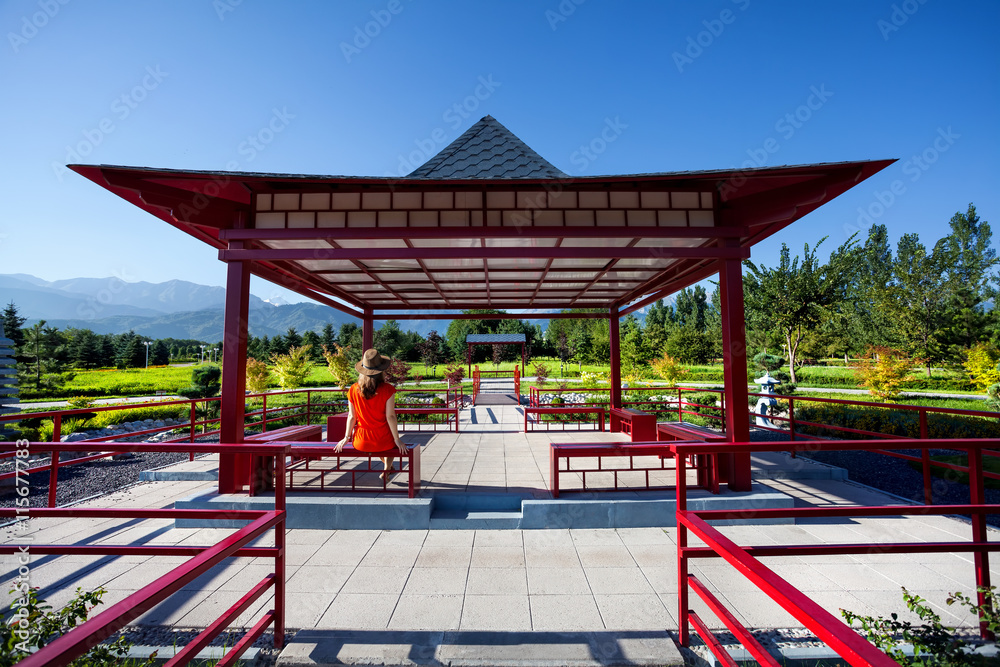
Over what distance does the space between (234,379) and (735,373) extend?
20.0 feet

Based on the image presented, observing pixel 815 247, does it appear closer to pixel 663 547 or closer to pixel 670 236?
pixel 670 236

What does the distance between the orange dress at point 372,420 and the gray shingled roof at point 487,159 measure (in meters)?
2.96

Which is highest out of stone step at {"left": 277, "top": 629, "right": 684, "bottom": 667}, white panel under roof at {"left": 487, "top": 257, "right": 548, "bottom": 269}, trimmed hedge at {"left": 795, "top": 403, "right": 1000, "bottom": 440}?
white panel under roof at {"left": 487, "top": 257, "right": 548, "bottom": 269}

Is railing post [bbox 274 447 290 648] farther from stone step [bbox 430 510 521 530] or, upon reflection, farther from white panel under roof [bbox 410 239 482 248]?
white panel under roof [bbox 410 239 482 248]

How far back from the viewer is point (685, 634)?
105 inches

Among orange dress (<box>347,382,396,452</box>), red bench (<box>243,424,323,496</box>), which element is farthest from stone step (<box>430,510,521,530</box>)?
red bench (<box>243,424,323,496</box>)

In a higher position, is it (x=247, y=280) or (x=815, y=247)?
(x=815, y=247)

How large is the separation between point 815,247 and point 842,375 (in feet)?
44.1

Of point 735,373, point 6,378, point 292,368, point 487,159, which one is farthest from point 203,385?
point 735,373

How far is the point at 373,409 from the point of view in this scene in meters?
4.54

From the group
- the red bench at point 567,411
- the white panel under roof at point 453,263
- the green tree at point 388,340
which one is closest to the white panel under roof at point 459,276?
the white panel under roof at point 453,263

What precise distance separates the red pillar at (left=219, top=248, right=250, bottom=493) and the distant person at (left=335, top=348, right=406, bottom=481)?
142cm

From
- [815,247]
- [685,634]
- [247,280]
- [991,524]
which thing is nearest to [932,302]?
[815,247]

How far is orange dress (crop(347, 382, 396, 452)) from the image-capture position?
4520mm
